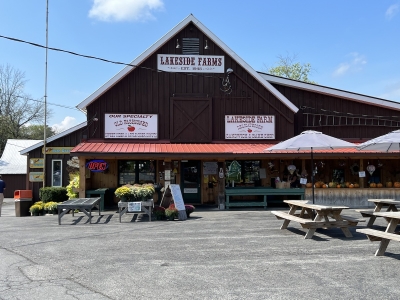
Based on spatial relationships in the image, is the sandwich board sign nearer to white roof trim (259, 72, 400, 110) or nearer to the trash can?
the trash can

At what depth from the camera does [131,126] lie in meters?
16.1

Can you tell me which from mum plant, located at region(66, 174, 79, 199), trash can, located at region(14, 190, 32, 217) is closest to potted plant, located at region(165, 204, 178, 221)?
mum plant, located at region(66, 174, 79, 199)

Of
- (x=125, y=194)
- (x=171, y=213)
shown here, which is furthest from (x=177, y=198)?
(x=125, y=194)

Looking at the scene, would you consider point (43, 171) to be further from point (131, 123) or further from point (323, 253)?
point (323, 253)

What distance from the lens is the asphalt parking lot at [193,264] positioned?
16.8 feet

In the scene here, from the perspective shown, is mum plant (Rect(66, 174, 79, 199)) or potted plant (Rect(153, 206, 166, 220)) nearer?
potted plant (Rect(153, 206, 166, 220))

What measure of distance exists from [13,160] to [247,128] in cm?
2239

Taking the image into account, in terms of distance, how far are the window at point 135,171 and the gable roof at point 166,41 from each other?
298 cm

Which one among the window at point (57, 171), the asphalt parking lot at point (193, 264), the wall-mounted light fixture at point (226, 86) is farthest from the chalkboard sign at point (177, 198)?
the window at point (57, 171)

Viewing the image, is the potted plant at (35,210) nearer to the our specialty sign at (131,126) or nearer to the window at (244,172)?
the our specialty sign at (131,126)

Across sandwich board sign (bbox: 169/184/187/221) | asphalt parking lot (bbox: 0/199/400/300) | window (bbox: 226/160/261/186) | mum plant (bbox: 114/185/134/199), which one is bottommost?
asphalt parking lot (bbox: 0/199/400/300)

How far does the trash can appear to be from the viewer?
1577cm

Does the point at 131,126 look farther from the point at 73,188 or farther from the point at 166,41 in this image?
the point at 166,41

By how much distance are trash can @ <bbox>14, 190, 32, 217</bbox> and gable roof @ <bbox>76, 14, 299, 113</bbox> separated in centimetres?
428
